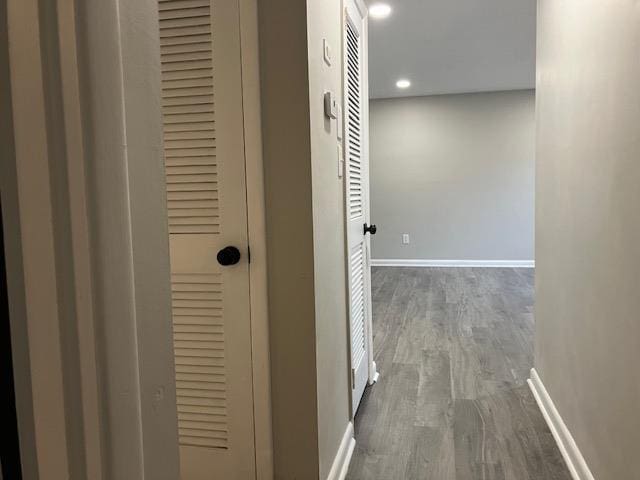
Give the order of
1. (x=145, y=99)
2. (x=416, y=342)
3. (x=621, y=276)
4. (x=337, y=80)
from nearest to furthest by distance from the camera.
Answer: (x=145, y=99) → (x=621, y=276) → (x=337, y=80) → (x=416, y=342)

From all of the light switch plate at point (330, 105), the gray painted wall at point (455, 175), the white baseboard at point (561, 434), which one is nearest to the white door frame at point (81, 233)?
the light switch plate at point (330, 105)

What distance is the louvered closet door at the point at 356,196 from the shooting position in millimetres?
2296

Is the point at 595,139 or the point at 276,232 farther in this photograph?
the point at 595,139

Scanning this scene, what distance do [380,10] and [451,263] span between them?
4.33 m

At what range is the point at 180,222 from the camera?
5.40 ft

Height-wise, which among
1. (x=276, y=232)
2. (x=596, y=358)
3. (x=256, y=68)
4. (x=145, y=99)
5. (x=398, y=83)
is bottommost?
(x=596, y=358)

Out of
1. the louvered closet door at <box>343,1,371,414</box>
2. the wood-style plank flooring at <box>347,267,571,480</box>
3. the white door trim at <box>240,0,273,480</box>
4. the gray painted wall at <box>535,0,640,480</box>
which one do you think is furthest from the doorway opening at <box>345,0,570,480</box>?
the white door trim at <box>240,0,273,480</box>

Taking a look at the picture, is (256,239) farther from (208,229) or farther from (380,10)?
(380,10)

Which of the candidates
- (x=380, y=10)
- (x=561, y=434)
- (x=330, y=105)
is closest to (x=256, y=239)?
(x=330, y=105)

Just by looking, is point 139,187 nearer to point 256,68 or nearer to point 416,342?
point 256,68

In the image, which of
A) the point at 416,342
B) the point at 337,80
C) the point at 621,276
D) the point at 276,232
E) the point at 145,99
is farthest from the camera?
the point at 416,342

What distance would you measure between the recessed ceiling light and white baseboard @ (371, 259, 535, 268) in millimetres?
4179

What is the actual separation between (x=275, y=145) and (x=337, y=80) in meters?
0.59

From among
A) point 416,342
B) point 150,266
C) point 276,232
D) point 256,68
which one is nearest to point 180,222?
point 276,232
